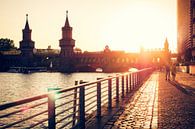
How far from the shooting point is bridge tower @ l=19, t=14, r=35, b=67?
555ft

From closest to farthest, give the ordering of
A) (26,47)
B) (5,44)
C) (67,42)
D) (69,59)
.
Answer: (69,59)
(67,42)
(26,47)
(5,44)

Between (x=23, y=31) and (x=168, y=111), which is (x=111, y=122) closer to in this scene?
(x=168, y=111)

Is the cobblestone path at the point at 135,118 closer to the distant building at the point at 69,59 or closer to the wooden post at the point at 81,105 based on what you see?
the wooden post at the point at 81,105

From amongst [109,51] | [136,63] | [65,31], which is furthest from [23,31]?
[136,63]

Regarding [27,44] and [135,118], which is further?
[27,44]

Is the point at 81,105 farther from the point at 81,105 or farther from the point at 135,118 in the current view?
the point at 135,118

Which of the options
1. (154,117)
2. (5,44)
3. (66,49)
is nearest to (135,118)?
(154,117)

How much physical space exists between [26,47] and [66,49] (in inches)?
908

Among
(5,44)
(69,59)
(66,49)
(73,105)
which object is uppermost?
(5,44)

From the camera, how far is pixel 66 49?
167m

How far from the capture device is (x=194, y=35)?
226 feet

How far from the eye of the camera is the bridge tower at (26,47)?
169 meters

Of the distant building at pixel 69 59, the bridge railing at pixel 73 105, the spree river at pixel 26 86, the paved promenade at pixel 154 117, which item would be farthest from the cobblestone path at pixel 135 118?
the distant building at pixel 69 59

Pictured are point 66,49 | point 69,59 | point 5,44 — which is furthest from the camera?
point 5,44
